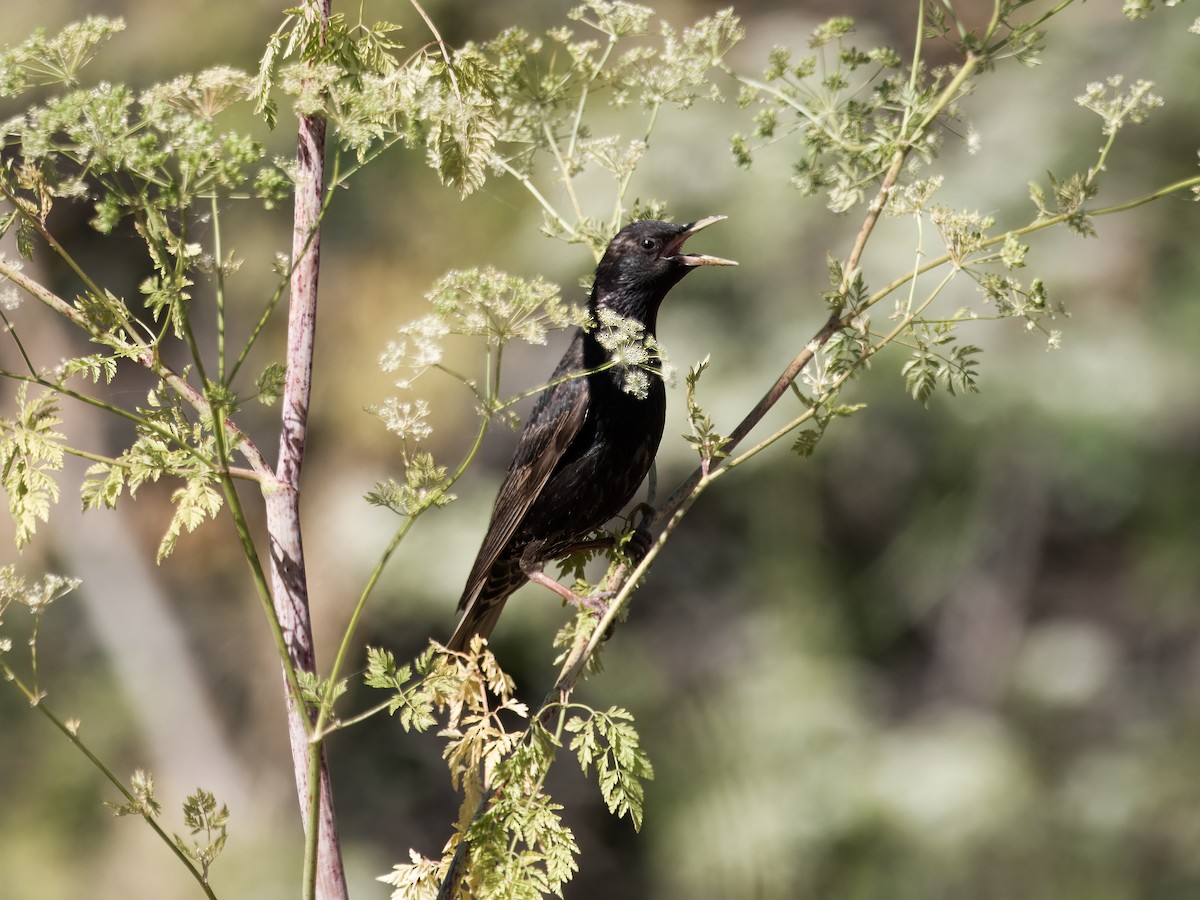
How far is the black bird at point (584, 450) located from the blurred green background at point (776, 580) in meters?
2.57

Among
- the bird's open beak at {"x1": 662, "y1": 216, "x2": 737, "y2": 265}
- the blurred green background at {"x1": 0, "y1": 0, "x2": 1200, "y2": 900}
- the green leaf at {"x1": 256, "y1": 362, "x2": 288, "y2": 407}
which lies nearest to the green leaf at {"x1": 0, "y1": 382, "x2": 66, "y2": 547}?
the green leaf at {"x1": 256, "y1": 362, "x2": 288, "y2": 407}

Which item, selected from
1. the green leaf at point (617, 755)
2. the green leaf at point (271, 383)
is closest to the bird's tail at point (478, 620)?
the green leaf at point (617, 755)

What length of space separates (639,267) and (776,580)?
358 centimetres

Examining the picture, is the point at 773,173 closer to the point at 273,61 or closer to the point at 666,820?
the point at 666,820

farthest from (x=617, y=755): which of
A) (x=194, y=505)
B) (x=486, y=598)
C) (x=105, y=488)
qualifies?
(x=486, y=598)

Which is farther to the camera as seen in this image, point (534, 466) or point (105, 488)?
point (534, 466)

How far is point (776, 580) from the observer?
671 centimetres

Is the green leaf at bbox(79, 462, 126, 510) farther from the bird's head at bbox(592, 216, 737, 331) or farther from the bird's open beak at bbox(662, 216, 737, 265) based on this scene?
the bird's head at bbox(592, 216, 737, 331)

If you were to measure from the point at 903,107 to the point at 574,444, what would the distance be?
62.1 inches

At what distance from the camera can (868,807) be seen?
609 centimetres

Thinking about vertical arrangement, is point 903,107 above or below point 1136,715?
below

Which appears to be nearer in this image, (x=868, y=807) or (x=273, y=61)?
(x=273, y=61)

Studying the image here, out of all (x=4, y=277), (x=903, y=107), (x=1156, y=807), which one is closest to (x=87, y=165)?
(x=4, y=277)

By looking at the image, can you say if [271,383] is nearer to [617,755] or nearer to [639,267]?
[617,755]
